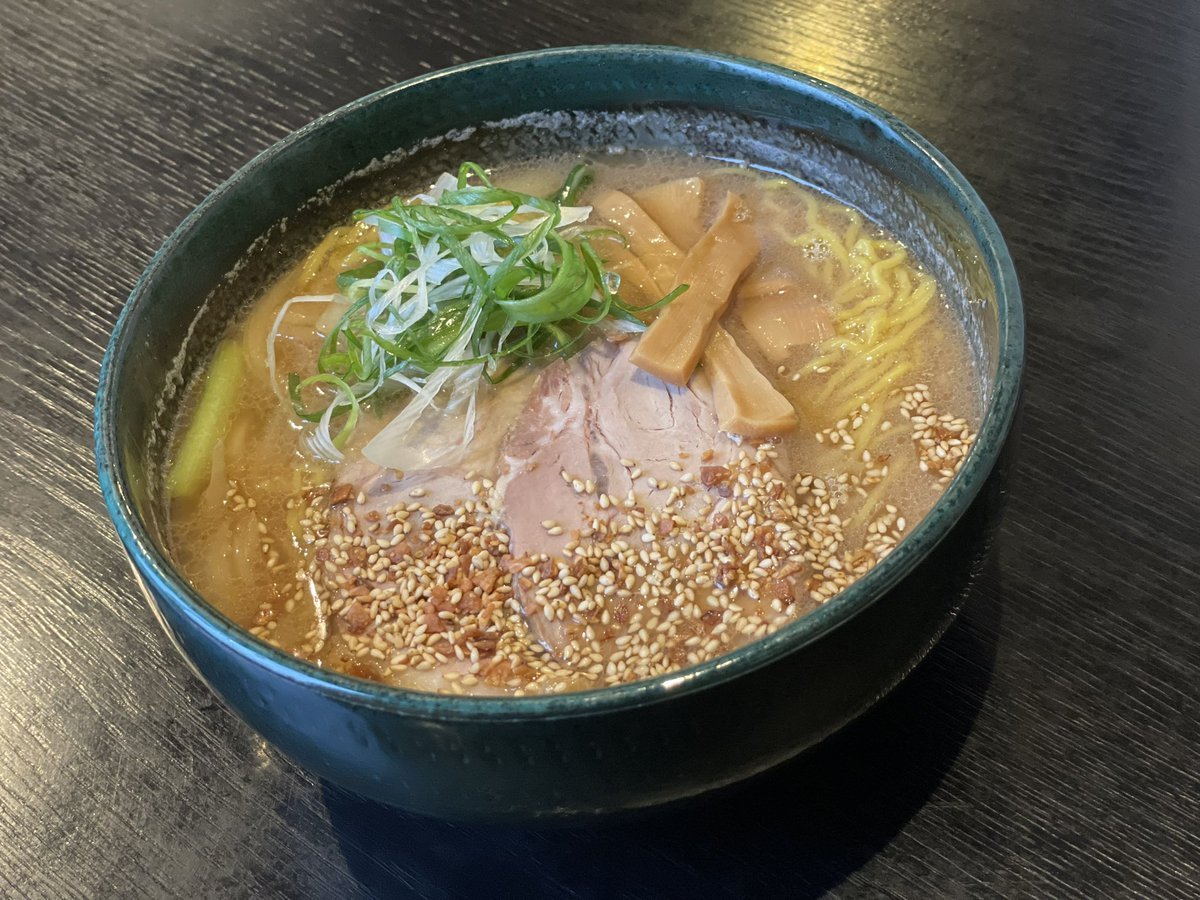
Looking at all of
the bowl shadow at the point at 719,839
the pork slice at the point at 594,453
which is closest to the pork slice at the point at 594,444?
the pork slice at the point at 594,453

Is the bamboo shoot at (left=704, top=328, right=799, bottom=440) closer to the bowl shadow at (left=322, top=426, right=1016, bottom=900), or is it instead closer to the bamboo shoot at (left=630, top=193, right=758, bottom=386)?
the bamboo shoot at (left=630, top=193, right=758, bottom=386)

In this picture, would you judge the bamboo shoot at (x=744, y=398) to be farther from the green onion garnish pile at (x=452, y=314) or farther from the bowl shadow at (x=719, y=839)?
the bowl shadow at (x=719, y=839)

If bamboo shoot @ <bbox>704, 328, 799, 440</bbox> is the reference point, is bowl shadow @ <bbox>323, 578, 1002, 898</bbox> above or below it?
below

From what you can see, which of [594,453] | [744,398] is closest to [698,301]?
[744,398]

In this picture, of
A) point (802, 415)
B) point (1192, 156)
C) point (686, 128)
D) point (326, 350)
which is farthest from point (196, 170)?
point (1192, 156)

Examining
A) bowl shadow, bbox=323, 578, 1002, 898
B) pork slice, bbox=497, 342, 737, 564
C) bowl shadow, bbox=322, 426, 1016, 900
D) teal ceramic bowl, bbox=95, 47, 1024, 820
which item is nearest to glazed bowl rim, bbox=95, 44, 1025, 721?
teal ceramic bowl, bbox=95, 47, 1024, 820

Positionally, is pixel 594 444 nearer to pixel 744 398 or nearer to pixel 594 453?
pixel 594 453
